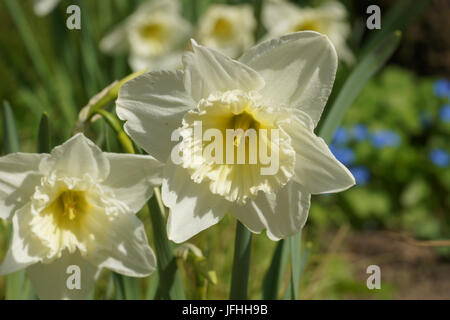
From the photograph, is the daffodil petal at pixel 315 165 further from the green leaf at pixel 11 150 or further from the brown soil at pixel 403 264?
the brown soil at pixel 403 264

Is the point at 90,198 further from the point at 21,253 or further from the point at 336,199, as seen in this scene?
the point at 336,199

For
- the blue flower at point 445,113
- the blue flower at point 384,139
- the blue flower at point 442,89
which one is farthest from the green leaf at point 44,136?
the blue flower at point 442,89

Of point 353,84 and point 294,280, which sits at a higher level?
point 353,84

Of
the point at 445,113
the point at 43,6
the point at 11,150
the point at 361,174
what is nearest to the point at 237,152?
the point at 11,150

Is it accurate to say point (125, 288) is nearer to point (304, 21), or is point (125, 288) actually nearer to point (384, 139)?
point (304, 21)

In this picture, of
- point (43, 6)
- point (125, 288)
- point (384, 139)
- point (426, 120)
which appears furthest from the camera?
point (426, 120)

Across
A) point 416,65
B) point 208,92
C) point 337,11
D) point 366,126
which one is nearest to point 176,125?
point 208,92

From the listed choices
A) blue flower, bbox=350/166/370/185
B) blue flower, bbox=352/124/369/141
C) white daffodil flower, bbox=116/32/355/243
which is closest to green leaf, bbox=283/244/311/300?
white daffodil flower, bbox=116/32/355/243
